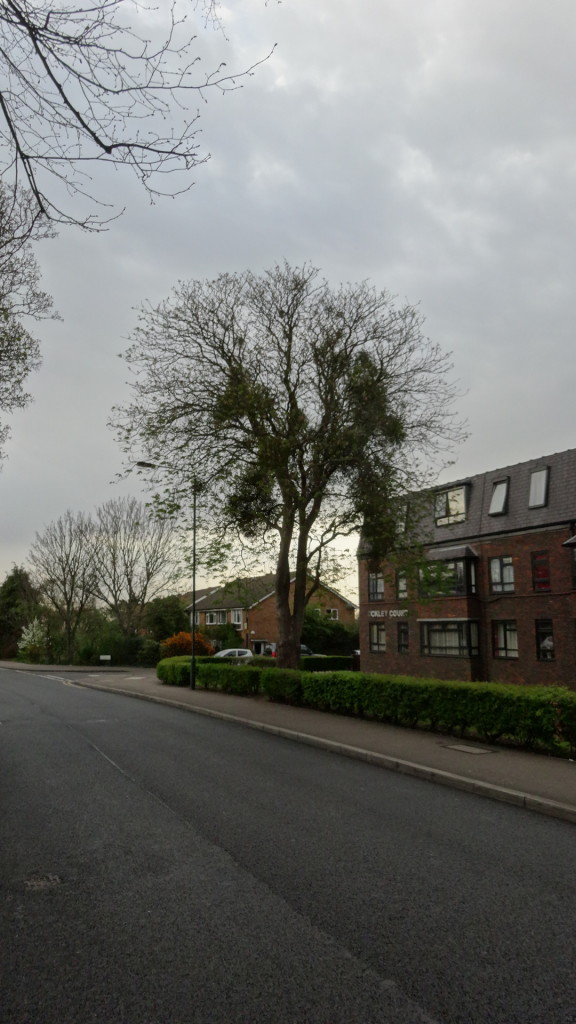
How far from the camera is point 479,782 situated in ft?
29.7

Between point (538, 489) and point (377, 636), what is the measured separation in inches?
A: 487

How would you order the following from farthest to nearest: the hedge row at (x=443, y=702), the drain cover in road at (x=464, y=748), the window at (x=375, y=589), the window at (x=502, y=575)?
the window at (x=375, y=589) < the window at (x=502, y=575) < the drain cover in road at (x=464, y=748) < the hedge row at (x=443, y=702)

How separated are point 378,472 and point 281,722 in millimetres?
7311

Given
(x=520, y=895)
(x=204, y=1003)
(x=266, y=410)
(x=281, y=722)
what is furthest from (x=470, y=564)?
(x=204, y=1003)

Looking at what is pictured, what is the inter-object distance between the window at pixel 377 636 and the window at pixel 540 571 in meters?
9.84

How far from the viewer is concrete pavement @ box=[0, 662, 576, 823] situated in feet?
28.1

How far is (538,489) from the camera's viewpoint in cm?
3125

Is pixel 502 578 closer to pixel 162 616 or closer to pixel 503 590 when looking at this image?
pixel 503 590

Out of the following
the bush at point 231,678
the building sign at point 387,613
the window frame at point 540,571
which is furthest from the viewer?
the building sign at point 387,613

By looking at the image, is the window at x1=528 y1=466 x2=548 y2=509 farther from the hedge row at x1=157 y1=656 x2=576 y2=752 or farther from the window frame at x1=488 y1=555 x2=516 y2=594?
the hedge row at x1=157 y1=656 x2=576 y2=752

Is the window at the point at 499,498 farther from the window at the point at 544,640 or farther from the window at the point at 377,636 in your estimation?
the window at the point at 377,636

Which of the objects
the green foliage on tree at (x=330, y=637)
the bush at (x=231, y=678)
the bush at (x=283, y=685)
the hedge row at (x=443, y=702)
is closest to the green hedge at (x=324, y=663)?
the green foliage on tree at (x=330, y=637)

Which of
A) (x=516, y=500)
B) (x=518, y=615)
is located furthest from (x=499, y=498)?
(x=518, y=615)

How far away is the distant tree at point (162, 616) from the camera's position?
5094cm
